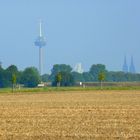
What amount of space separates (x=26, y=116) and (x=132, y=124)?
7.53 m

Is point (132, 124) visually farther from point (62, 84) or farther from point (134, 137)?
point (62, 84)

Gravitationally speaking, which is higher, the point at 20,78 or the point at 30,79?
the point at 20,78

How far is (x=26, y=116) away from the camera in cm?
3148

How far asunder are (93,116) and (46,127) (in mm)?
5911

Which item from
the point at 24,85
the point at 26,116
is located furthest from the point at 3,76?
the point at 26,116

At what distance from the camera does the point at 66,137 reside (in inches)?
845

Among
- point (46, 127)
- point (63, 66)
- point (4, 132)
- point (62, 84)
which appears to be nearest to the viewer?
point (4, 132)

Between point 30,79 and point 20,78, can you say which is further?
point 20,78

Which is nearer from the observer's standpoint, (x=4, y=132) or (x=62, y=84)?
(x=4, y=132)

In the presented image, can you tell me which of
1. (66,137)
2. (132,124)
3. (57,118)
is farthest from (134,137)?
(57,118)

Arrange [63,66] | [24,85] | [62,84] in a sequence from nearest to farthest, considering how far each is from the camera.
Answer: [62,84], [24,85], [63,66]

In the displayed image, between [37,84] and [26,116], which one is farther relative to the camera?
[37,84]

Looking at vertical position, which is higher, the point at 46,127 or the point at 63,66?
the point at 63,66

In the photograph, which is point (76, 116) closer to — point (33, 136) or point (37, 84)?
point (33, 136)
